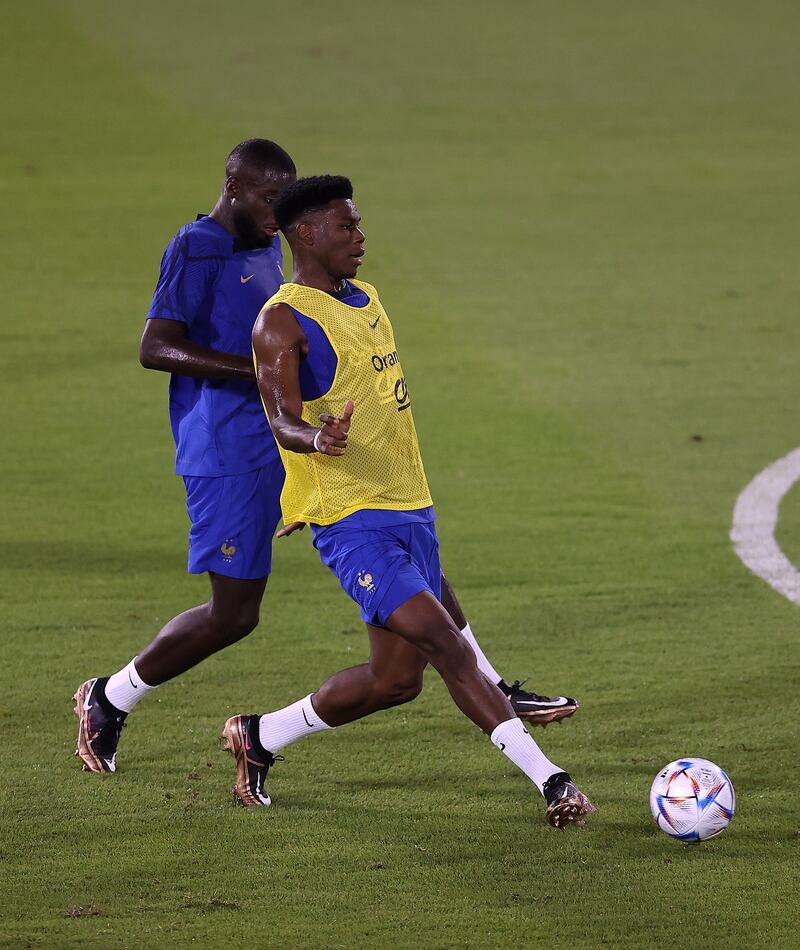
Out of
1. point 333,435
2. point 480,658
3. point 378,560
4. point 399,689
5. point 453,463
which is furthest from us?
point 453,463

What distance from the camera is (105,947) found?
4438 millimetres

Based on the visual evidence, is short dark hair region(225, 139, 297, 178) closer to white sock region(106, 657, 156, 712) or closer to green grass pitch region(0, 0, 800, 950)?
white sock region(106, 657, 156, 712)

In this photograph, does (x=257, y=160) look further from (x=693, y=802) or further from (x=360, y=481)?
(x=693, y=802)

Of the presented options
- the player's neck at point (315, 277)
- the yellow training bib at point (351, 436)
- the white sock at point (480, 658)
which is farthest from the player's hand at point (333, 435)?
the white sock at point (480, 658)

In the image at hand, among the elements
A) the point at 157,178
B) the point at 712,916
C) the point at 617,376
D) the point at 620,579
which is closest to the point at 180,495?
the point at 620,579

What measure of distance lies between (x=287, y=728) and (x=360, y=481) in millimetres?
907

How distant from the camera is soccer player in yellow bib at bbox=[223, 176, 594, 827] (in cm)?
505

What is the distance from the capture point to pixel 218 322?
573cm

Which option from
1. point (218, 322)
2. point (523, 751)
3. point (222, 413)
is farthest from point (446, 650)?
point (218, 322)

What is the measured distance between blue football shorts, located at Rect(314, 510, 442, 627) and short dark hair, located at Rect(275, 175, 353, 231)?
0.98m

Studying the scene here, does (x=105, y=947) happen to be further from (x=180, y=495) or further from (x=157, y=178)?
(x=157, y=178)

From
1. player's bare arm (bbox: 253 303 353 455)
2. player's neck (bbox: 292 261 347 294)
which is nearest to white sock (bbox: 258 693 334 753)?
player's bare arm (bbox: 253 303 353 455)

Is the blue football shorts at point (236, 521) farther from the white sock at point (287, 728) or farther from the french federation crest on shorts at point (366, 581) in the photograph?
the french federation crest on shorts at point (366, 581)

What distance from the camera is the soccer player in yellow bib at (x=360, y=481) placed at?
5.05m
